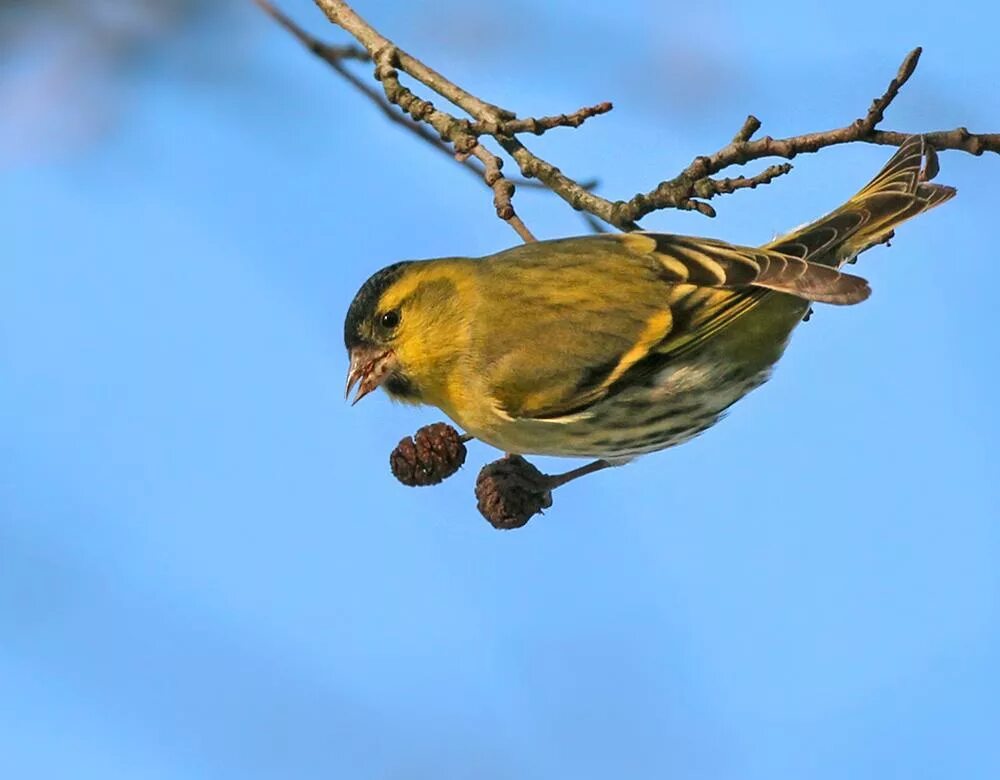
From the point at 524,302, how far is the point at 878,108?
1166mm

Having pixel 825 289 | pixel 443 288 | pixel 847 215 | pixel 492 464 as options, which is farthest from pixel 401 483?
pixel 847 215

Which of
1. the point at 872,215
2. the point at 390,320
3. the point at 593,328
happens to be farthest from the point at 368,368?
the point at 872,215

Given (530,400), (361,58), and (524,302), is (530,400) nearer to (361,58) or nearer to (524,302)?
(524,302)

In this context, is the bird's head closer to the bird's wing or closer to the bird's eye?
the bird's eye

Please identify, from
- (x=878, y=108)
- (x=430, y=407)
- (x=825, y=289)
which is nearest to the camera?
(x=878, y=108)

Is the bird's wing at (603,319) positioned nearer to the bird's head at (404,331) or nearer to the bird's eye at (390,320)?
the bird's head at (404,331)

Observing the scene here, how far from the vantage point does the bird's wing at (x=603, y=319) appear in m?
3.61

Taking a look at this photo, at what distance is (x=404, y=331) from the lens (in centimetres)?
372

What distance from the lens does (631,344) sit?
3631 millimetres

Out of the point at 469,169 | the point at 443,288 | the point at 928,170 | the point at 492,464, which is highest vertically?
the point at 928,170

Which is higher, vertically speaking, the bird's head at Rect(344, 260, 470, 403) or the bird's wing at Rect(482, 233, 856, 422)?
the bird's wing at Rect(482, 233, 856, 422)

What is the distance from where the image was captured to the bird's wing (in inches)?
142

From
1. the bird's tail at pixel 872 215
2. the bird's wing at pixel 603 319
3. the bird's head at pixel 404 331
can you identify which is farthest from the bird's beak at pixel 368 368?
the bird's tail at pixel 872 215

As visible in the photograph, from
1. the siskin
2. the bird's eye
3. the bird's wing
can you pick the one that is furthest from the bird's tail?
the bird's eye
